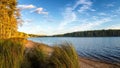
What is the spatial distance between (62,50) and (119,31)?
664ft

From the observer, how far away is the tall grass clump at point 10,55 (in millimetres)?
3930

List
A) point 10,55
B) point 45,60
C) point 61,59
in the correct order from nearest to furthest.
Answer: point 10,55
point 61,59
point 45,60

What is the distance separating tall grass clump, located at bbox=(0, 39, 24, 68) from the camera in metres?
3.93

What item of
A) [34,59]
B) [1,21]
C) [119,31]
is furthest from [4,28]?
[119,31]

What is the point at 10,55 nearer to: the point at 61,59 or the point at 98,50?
the point at 61,59

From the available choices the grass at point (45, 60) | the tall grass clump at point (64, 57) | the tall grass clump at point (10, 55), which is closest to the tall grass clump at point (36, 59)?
the grass at point (45, 60)

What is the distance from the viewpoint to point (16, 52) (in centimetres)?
415

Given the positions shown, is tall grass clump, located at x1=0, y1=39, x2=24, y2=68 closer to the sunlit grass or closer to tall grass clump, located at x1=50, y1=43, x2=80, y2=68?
the sunlit grass

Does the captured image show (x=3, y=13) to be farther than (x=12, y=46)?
Yes

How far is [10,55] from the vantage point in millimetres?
3977

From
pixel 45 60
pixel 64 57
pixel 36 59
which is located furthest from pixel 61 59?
pixel 36 59

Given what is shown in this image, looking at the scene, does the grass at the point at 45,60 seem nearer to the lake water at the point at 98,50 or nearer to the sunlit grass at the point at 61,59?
the sunlit grass at the point at 61,59

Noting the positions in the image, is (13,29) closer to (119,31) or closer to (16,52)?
(16,52)

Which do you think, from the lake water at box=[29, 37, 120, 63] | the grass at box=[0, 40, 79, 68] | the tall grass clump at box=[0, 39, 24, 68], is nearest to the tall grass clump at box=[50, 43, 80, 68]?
the grass at box=[0, 40, 79, 68]
